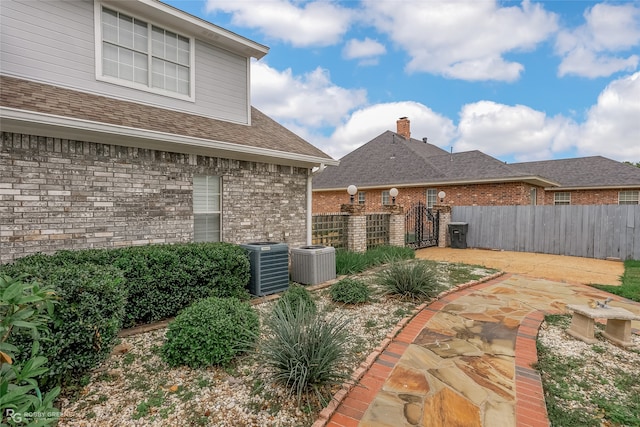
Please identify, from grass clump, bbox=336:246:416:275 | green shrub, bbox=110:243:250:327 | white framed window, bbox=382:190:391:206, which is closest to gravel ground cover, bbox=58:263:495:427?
green shrub, bbox=110:243:250:327

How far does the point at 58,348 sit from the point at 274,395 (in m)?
1.80

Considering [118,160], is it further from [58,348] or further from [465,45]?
[465,45]

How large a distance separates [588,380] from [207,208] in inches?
248

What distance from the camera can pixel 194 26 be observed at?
6508 mm

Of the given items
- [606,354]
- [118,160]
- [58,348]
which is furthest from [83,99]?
[606,354]

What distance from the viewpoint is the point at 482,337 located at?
4.03 metres

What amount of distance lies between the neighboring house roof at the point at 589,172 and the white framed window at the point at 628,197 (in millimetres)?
739

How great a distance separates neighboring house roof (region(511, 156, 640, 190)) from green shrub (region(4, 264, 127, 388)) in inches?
850

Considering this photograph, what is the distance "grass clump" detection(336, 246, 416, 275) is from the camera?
25.1 ft

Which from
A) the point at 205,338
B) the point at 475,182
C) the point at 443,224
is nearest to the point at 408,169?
the point at 475,182

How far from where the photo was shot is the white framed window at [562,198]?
17.9 metres

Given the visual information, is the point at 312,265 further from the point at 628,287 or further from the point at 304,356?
the point at 628,287

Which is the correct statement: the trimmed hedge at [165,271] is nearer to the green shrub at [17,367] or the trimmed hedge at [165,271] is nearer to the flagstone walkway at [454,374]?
the green shrub at [17,367]

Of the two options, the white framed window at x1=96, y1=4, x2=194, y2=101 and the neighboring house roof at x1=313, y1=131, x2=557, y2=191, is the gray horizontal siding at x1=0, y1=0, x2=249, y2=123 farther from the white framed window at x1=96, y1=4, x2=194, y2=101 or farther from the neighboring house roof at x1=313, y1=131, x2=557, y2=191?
the neighboring house roof at x1=313, y1=131, x2=557, y2=191
